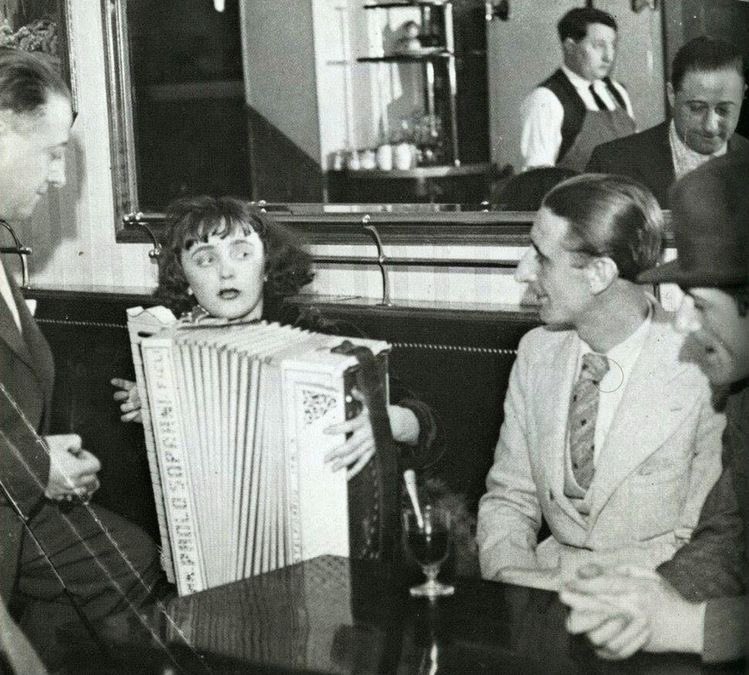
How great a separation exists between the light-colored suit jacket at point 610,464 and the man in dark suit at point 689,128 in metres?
0.28

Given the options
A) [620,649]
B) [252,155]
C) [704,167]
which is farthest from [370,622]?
[252,155]

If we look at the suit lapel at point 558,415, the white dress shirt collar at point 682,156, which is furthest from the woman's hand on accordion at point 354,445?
the white dress shirt collar at point 682,156

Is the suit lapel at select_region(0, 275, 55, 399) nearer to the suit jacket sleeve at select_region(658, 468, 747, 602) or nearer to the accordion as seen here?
the accordion

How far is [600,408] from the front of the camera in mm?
2338

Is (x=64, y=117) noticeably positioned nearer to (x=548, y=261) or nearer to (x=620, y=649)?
(x=548, y=261)

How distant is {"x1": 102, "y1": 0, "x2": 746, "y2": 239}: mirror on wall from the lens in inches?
98.4

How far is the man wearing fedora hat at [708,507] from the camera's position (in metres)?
1.83

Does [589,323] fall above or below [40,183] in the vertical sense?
below

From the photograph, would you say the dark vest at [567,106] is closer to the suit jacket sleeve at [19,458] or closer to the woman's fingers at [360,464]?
the woman's fingers at [360,464]

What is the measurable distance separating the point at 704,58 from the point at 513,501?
3.11 feet

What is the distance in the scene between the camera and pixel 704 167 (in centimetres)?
203

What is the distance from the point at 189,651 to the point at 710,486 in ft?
3.18

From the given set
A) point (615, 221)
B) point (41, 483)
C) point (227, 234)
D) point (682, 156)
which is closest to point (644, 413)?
point (615, 221)

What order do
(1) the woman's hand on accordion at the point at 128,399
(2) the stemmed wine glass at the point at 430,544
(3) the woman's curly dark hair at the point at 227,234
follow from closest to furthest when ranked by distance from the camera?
(2) the stemmed wine glass at the point at 430,544 < (3) the woman's curly dark hair at the point at 227,234 < (1) the woman's hand on accordion at the point at 128,399
